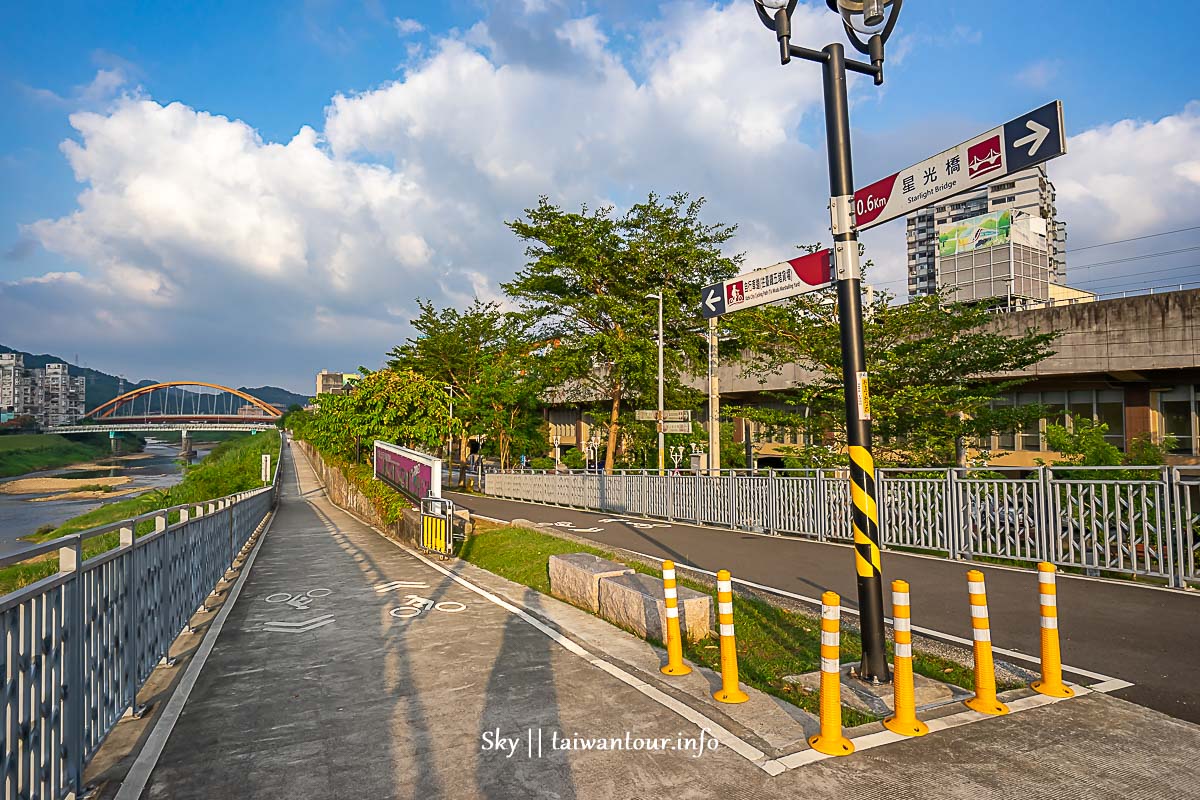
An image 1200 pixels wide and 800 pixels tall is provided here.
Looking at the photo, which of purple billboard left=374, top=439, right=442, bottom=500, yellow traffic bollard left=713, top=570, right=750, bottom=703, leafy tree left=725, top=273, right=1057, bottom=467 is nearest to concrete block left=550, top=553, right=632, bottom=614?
yellow traffic bollard left=713, top=570, right=750, bottom=703

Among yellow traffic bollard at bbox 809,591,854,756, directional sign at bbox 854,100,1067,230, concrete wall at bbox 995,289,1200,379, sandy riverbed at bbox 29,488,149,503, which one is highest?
concrete wall at bbox 995,289,1200,379

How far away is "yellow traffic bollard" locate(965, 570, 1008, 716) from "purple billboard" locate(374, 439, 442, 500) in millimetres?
11459

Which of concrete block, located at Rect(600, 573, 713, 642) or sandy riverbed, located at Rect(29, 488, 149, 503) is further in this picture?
sandy riverbed, located at Rect(29, 488, 149, 503)

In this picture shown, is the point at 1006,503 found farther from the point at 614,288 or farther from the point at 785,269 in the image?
the point at 614,288

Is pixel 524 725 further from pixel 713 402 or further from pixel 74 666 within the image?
pixel 713 402

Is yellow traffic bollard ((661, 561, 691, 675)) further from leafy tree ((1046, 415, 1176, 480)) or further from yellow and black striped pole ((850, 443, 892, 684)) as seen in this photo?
leafy tree ((1046, 415, 1176, 480))

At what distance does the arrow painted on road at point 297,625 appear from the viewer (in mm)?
7996

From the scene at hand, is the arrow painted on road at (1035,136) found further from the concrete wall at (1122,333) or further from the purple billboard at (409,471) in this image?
the concrete wall at (1122,333)

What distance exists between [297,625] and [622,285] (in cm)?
2298

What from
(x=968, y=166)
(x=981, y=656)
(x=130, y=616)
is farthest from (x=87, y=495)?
(x=968, y=166)

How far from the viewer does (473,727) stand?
4824mm

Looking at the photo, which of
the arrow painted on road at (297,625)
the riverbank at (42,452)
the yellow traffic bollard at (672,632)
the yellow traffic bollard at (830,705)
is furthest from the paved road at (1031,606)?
the riverbank at (42,452)

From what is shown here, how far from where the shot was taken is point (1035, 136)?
481 centimetres

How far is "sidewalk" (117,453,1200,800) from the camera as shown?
3906 mm
